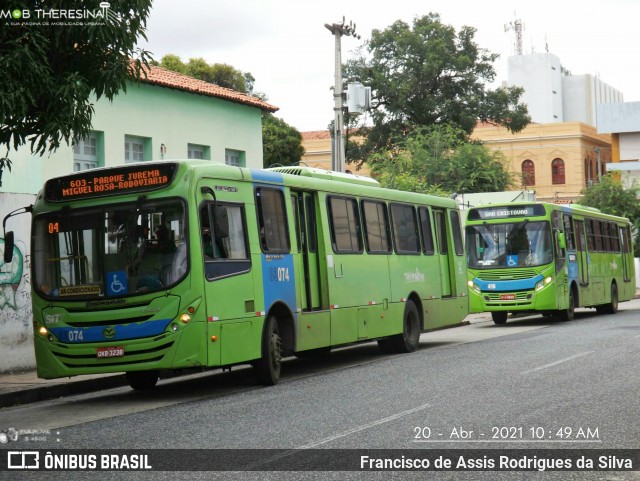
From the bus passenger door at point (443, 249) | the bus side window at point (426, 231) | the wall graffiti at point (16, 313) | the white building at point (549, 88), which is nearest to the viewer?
the wall graffiti at point (16, 313)

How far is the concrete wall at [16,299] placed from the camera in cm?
1756

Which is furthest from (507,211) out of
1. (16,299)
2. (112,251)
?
(112,251)

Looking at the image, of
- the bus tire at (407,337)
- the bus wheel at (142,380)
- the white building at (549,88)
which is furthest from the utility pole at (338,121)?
the white building at (549,88)

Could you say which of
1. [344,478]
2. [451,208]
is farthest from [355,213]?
[344,478]

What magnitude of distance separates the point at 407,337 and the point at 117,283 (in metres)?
8.09

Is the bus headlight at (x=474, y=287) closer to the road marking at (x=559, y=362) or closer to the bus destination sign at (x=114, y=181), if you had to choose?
the road marking at (x=559, y=362)

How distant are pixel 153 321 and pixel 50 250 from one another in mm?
1797

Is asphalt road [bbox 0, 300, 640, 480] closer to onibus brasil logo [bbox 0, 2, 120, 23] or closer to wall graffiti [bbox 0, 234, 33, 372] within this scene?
wall graffiti [bbox 0, 234, 33, 372]

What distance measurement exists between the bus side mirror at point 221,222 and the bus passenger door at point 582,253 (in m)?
19.0

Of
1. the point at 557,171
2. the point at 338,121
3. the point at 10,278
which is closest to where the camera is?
the point at 10,278

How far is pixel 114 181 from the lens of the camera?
44.1ft

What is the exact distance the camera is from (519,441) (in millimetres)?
9039

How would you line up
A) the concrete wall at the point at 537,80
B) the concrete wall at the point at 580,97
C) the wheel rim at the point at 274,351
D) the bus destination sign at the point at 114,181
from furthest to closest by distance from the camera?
1. the concrete wall at the point at 580,97
2. the concrete wall at the point at 537,80
3. the wheel rim at the point at 274,351
4. the bus destination sign at the point at 114,181

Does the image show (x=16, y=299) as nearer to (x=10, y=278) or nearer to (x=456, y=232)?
(x=10, y=278)
